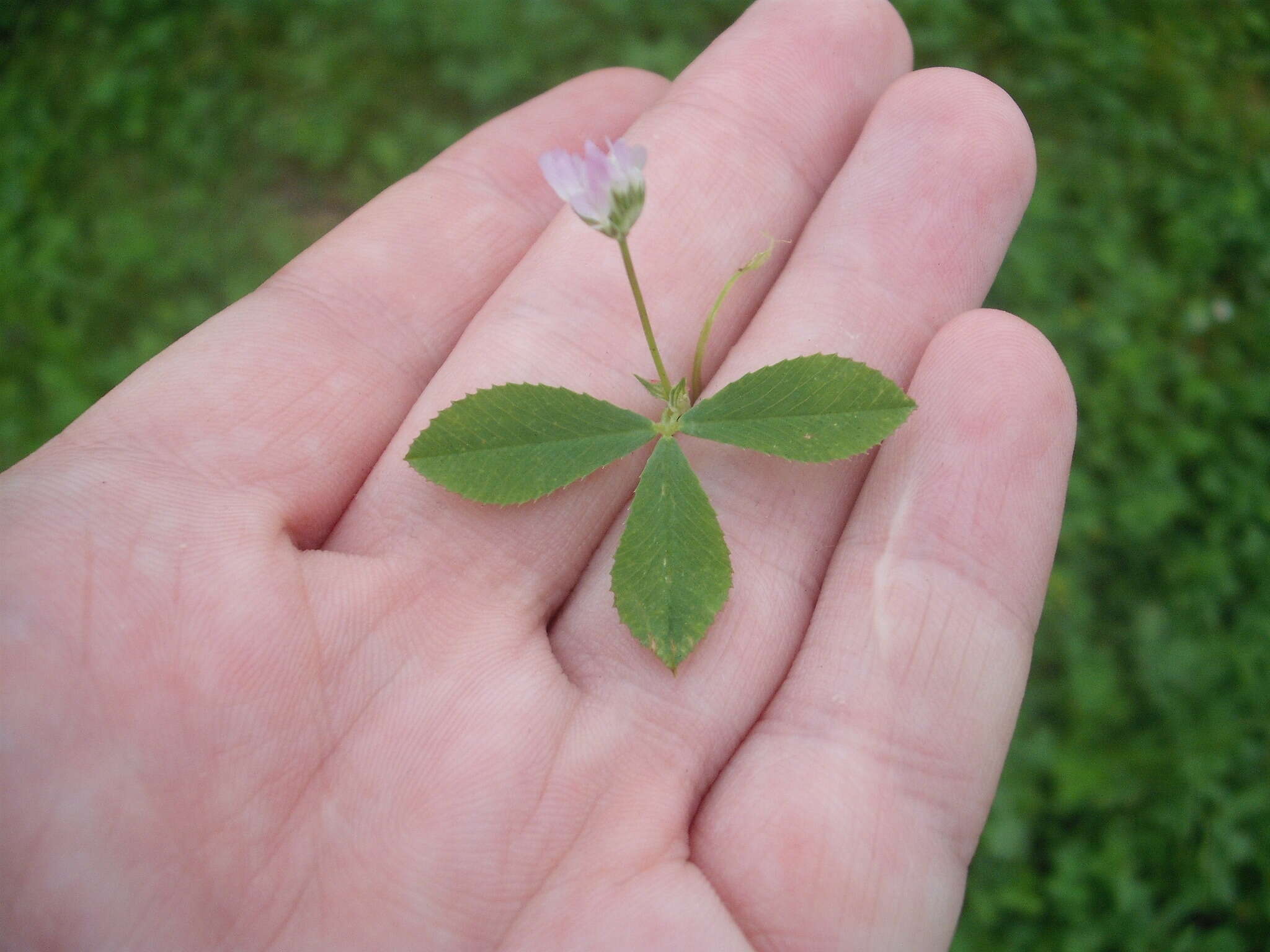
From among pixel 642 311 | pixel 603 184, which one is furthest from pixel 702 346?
pixel 603 184

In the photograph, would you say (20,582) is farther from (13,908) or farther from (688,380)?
(688,380)

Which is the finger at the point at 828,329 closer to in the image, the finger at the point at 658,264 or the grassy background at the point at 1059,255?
the finger at the point at 658,264

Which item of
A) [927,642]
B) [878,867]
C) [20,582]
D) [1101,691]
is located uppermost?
[20,582]

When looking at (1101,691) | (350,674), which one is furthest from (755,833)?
(1101,691)

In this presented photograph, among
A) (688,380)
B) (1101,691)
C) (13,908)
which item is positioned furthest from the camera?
(1101,691)

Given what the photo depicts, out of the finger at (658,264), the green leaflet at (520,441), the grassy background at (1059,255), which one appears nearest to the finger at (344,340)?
the finger at (658,264)

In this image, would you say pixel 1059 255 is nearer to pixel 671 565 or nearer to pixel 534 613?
pixel 671 565
